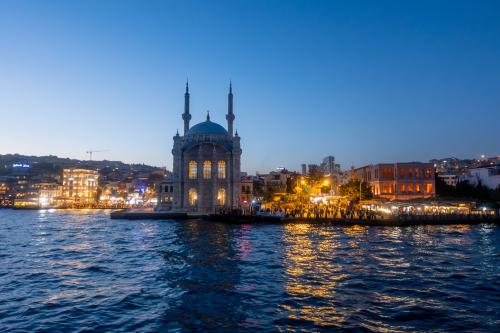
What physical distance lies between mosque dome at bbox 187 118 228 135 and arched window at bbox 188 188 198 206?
11.4 meters

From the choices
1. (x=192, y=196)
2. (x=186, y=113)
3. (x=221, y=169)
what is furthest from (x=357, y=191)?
(x=186, y=113)

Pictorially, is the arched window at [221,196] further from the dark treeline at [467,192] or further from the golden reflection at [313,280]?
the golden reflection at [313,280]

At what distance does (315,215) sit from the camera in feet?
172

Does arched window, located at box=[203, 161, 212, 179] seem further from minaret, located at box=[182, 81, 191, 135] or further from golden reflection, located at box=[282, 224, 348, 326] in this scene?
golden reflection, located at box=[282, 224, 348, 326]

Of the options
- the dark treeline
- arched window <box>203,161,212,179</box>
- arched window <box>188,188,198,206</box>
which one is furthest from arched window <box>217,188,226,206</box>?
the dark treeline

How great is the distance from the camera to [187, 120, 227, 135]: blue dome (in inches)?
2918

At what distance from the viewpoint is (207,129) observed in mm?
74500

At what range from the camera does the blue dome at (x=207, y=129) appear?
74.1m

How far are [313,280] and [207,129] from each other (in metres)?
58.6

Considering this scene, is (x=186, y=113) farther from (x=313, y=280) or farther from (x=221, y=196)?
(x=313, y=280)

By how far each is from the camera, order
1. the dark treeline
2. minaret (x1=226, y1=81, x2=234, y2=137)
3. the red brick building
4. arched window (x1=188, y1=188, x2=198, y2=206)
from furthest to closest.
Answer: minaret (x1=226, y1=81, x2=234, y2=137), arched window (x1=188, y1=188, x2=198, y2=206), the red brick building, the dark treeline

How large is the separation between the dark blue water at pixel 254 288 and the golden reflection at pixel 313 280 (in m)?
0.05

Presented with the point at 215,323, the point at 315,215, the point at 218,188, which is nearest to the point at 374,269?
the point at 215,323

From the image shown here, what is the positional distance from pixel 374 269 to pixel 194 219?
44392mm
